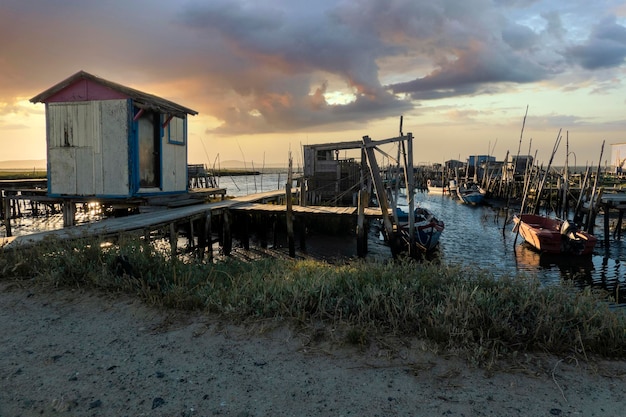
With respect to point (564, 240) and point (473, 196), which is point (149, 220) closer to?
point (564, 240)

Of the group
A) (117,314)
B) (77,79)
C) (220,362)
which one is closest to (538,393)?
(220,362)

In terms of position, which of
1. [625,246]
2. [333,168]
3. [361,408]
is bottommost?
[625,246]

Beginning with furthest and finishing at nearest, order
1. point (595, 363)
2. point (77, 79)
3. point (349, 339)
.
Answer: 1. point (77, 79)
2. point (349, 339)
3. point (595, 363)

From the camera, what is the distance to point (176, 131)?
15523 millimetres

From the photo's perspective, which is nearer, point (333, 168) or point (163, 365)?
point (163, 365)

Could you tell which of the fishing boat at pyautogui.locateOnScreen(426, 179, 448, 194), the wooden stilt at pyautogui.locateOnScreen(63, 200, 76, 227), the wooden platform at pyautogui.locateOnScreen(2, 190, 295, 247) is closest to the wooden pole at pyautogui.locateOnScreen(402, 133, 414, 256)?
the wooden platform at pyautogui.locateOnScreen(2, 190, 295, 247)

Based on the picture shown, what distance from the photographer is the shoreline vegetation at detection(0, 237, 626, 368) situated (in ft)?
14.6

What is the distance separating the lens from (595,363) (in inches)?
163

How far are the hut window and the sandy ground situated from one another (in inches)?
437

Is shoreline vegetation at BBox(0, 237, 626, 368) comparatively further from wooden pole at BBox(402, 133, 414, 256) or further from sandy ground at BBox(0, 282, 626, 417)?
A: wooden pole at BBox(402, 133, 414, 256)


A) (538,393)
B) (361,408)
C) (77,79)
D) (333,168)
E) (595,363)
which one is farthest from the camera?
(333,168)

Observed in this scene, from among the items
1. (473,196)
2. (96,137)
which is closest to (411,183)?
(96,137)

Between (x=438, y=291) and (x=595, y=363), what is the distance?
6.10 feet

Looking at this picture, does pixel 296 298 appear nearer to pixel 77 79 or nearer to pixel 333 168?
pixel 77 79
